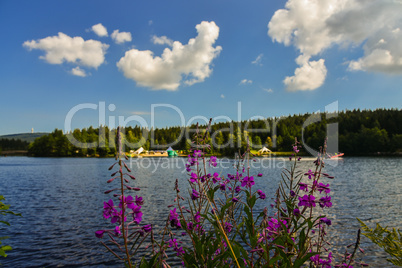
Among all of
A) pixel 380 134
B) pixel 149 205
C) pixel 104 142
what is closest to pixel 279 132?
pixel 380 134

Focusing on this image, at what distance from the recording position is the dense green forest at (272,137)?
122125 millimetres

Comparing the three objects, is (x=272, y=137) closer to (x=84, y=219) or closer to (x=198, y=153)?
(x=84, y=219)

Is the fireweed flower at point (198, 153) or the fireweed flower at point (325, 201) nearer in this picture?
the fireweed flower at point (325, 201)

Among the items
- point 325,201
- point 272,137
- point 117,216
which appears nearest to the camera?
point 117,216

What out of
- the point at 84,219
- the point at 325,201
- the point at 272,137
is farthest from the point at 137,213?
the point at 272,137

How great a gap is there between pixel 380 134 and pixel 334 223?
124310 millimetres

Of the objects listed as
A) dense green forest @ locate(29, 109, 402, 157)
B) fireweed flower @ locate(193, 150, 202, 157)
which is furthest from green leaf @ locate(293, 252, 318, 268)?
dense green forest @ locate(29, 109, 402, 157)

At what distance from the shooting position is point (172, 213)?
132 inches

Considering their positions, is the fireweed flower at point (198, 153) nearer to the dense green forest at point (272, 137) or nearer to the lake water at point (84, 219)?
the lake water at point (84, 219)

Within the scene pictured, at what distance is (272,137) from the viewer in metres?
162

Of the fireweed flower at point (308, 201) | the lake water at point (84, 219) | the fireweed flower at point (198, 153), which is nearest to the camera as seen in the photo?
the fireweed flower at point (308, 201)

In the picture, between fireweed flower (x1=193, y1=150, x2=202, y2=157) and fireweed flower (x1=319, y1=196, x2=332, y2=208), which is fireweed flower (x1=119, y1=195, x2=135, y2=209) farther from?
fireweed flower (x1=319, y1=196, x2=332, y2=208)

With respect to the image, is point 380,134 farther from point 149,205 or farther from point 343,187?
point 149,205

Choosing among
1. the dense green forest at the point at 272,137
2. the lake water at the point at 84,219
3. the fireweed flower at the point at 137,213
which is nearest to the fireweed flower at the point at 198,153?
the fireweed flower at the point at 137,213
